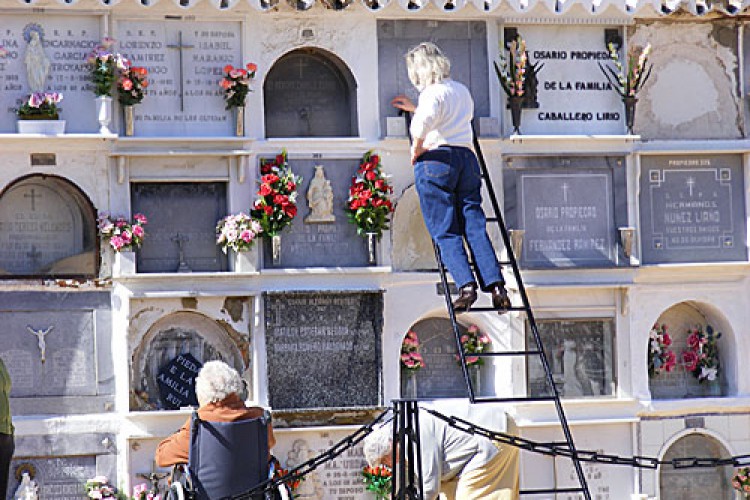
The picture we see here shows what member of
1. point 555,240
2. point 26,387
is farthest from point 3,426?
point 555,240

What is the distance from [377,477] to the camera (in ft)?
47.1

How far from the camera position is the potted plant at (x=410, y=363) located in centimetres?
1480

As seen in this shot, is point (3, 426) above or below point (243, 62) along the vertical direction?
below

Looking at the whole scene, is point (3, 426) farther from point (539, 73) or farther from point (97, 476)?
point (539, 73)

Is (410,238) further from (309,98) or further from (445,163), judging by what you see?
(445,163)

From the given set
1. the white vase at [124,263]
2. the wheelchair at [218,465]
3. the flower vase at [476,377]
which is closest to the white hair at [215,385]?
the wheelchair at [218,465]

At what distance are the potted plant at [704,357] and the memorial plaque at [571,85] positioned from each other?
2.24m

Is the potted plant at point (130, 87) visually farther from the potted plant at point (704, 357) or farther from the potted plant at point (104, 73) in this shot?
the potted plant at point (704, 357)

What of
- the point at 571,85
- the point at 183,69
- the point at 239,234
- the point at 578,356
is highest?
the point at 183,69

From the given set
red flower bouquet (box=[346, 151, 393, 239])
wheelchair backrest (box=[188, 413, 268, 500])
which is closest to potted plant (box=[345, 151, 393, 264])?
red flower bouquet (box=[346, 151, 393, 239])

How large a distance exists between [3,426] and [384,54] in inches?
274

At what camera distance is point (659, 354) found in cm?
1544

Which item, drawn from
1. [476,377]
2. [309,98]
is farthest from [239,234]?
[476,377]

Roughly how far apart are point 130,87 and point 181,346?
2.45 m
